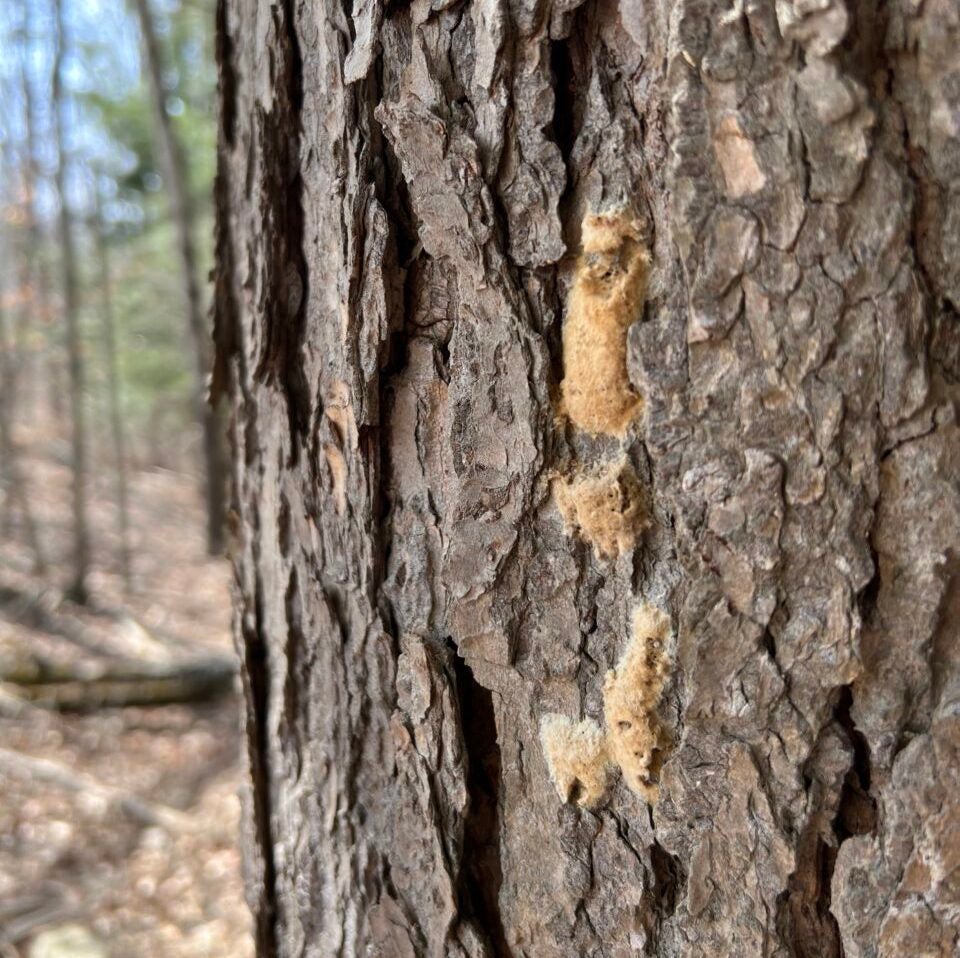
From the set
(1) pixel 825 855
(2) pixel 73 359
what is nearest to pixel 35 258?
(2) pixel 73 359

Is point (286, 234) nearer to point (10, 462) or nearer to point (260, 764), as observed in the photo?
point (260, 764)

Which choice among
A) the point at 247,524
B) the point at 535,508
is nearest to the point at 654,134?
the point at 535,508

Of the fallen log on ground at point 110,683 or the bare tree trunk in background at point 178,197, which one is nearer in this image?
the fallen log on ground at point 110,683

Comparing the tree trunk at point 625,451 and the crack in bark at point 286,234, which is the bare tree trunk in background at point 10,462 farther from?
the tree trunk at point 625,451

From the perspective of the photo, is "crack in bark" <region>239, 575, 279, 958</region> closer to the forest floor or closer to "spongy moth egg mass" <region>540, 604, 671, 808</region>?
"spongy moth egg mass" <region>540, 604, 671, 808</region>

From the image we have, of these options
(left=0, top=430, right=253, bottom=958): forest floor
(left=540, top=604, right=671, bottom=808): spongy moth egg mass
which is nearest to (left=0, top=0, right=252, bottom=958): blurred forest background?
(left=0, top=430, right=253, bottom=958): forest floor

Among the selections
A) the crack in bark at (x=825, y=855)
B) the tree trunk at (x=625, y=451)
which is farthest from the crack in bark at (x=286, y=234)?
the crack in bark at (x=825, y=855)
